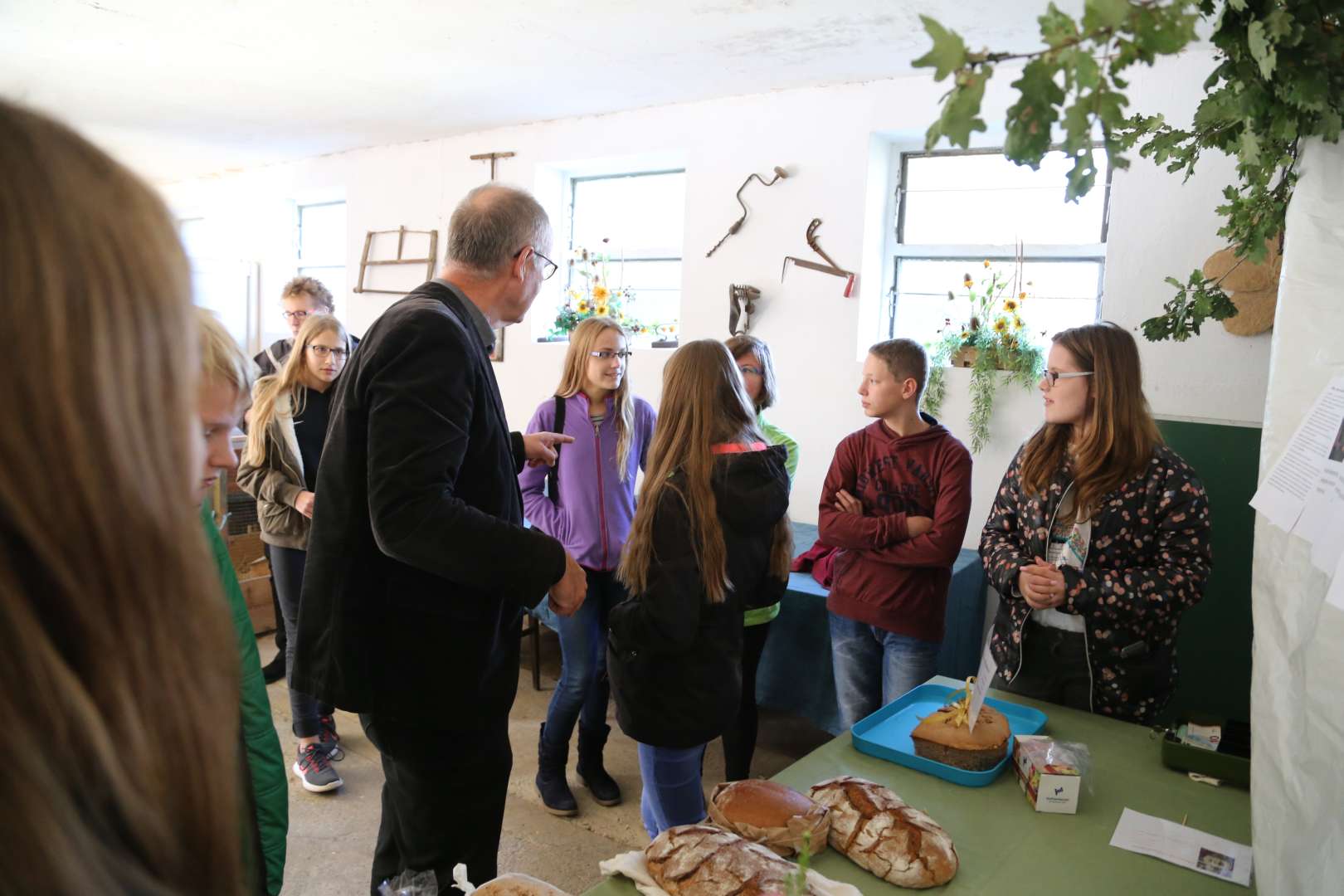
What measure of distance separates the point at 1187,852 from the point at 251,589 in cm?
413

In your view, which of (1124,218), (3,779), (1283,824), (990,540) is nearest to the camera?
(3,779)

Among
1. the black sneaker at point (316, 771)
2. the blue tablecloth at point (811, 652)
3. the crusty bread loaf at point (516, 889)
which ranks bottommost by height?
the black sneaker at point (316, 771)

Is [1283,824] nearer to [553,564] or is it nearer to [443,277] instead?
[553,564]

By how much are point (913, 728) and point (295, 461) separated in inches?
88.7

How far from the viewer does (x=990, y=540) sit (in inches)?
84.1

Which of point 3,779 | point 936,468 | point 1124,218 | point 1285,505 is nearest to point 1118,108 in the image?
point 1285,505

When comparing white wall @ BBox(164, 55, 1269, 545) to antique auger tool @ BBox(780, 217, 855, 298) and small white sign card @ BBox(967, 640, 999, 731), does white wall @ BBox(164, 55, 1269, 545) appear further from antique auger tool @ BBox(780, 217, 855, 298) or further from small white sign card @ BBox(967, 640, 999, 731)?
small white sign card @ BBox(967, 640, 999, 731)

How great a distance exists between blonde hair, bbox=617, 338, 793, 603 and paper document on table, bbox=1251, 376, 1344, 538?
1065 mm

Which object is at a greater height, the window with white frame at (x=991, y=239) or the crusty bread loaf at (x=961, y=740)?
the window with white frame at (x=991, y=239)

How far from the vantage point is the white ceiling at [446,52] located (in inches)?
134

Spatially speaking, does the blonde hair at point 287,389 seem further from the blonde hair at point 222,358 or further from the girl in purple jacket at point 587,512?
the blonde hair at point 222,358

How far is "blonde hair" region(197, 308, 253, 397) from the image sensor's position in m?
1.23

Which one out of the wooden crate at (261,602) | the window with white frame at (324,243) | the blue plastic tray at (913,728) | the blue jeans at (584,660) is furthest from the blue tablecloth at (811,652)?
the window with white frame at (324,243)

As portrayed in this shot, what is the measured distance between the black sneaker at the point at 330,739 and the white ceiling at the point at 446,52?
6.81ft
